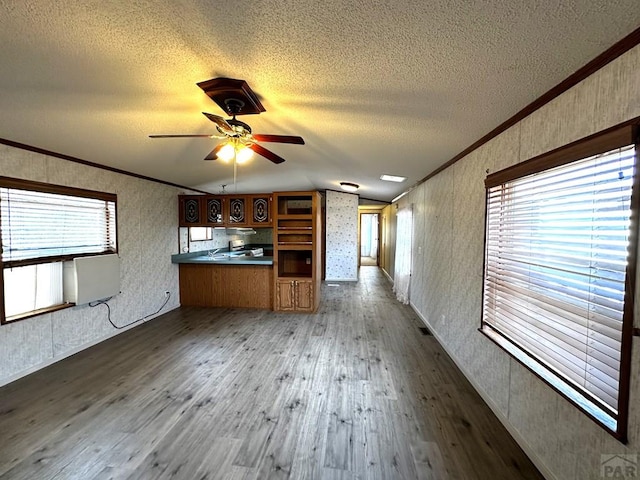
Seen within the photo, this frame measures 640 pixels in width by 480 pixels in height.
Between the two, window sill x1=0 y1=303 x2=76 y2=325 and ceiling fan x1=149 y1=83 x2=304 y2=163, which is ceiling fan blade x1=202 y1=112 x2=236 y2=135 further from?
window sill x1=0 y1=303 x2=76 y2=325

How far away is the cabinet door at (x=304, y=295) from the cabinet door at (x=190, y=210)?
7.37ft

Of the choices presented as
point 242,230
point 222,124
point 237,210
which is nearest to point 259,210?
point 237,210

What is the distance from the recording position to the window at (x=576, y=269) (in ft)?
4.09

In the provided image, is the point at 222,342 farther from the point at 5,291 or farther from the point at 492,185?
the point at 492,185

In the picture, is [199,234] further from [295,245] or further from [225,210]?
[295,245]

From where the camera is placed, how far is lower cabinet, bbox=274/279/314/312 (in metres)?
5.10

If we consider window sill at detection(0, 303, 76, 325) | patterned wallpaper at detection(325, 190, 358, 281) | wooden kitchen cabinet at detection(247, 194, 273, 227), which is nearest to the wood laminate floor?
window sill at detection(0, 303, 76, 325)

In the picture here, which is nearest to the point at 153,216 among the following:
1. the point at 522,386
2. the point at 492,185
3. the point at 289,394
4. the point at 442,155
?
the point at 289,394

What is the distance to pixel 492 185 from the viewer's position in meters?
2.33

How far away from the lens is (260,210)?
518cm

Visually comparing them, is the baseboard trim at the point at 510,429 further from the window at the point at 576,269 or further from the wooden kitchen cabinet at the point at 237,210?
the wooden kitchen cabinet at the point at 237,210

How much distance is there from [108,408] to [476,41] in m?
3.57

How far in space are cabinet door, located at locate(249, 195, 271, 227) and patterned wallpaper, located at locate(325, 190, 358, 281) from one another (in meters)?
2.95

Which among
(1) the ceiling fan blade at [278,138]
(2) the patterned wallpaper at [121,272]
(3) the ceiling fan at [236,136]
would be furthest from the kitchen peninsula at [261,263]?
(1) the ceiling fan blade at [278,138]
